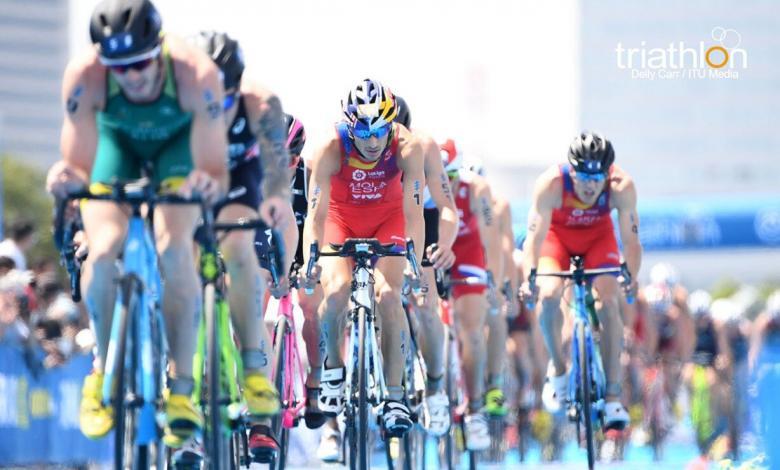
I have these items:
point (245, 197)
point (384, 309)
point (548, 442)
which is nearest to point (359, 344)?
point (384, 309)

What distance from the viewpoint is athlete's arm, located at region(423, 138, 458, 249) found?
11.6 m

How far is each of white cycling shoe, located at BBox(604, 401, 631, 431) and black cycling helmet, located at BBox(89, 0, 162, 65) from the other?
20.7 feet

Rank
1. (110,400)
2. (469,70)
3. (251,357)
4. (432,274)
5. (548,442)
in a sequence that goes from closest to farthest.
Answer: (110,400) < (251,357) < (432,274) < (548,442) < (469,70)

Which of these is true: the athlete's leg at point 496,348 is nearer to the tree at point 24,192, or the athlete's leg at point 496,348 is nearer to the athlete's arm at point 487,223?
the athlete's arm at point 487,223

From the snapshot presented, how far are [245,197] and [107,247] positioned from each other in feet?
4.80

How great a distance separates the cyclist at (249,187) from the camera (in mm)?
8625

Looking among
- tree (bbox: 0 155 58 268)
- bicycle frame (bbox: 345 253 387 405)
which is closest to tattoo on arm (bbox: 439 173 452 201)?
bicycle frame (bbox: 345 253 387 405)

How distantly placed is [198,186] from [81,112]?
0.80 metres

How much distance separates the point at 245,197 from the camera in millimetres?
9266

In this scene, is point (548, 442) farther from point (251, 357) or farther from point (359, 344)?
point (251, 357)

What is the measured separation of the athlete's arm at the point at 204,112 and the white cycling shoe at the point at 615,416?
18.7 feet

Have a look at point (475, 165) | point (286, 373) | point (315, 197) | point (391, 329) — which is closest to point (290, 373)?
point (286, 373)

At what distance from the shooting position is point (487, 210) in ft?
47.4

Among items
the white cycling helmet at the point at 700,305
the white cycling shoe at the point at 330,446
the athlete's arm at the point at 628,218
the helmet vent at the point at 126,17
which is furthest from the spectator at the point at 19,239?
the white cycling helmet at the point at 700,305
